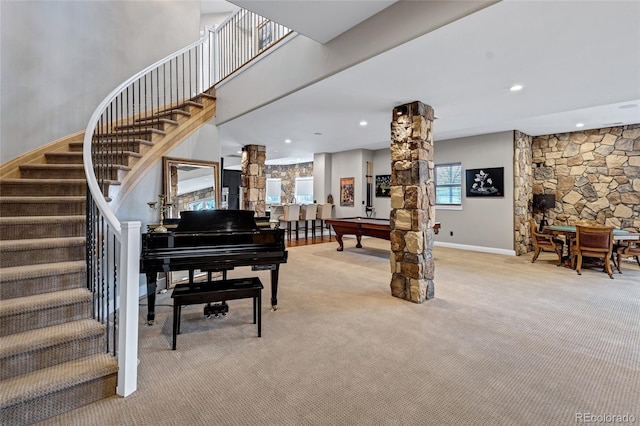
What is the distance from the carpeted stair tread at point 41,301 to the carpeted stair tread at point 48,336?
0.14 meters

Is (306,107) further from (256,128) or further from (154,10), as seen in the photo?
(154,10)

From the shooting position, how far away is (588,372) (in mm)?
2180

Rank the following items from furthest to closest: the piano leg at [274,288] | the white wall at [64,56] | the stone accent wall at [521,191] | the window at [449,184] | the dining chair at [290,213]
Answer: the dining chair at [290,213] < the window at [449,184] < the stone accent wall at [521,191] < the white wall at [64,56] < the piano leg at [274,288]

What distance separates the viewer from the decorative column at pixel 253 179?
7.59m

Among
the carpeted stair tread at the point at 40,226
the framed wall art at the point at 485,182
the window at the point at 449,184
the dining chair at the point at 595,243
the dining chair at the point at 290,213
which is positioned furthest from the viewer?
the dining chair at the point at 290,213

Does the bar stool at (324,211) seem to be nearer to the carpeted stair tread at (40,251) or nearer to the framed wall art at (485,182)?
the framed wall art at (485,182)

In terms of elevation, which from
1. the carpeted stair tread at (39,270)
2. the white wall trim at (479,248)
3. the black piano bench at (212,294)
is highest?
the carpeted stair tread at (39,270)

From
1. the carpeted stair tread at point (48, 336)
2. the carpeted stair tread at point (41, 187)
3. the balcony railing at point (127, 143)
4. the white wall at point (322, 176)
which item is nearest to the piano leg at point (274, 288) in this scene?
the balcony railing at point (127, 143)

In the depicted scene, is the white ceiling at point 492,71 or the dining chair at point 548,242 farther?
the dining chair at point 548,242

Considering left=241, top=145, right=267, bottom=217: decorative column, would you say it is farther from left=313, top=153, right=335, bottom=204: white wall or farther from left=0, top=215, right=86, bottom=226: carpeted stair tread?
left=0, top=215, right=86, bottom=226: carpeted stair tread

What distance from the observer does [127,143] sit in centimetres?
393

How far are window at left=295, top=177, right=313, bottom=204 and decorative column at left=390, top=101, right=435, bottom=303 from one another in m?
9.40

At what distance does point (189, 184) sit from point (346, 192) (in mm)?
5602

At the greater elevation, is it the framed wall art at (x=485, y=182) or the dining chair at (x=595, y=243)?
the framed wall art at (x=485, y=182)
